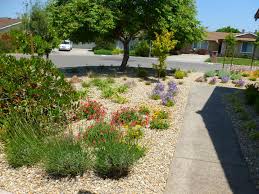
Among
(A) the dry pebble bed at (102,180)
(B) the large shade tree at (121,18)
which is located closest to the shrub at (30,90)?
(A) the dry pebble bed at (102,180)

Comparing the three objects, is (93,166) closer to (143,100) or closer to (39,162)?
(39,162)

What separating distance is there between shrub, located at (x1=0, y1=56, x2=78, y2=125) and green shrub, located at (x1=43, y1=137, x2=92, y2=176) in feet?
4.81

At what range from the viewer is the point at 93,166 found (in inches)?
205

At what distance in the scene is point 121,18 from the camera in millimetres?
15148

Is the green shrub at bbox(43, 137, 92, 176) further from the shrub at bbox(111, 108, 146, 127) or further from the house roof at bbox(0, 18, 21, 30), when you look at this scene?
the house roof at bbox(0, 18, 21, 30)

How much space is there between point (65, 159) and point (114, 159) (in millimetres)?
814

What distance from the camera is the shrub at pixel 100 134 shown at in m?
5.69

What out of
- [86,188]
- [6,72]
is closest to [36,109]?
[6,72]

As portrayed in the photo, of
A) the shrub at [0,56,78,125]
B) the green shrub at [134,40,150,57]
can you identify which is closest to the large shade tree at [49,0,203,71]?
the shrub at [0,56,78,125]

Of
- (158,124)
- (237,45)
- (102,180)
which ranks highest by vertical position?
(237,45)

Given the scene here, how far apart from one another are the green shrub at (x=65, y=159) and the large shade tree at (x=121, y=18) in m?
9.86

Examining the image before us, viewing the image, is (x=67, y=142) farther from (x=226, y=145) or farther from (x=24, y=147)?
(x=226, y=145)

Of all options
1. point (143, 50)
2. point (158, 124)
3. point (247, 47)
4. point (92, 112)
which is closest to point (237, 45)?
point (247, 47)

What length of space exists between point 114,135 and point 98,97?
4877 millimetres
